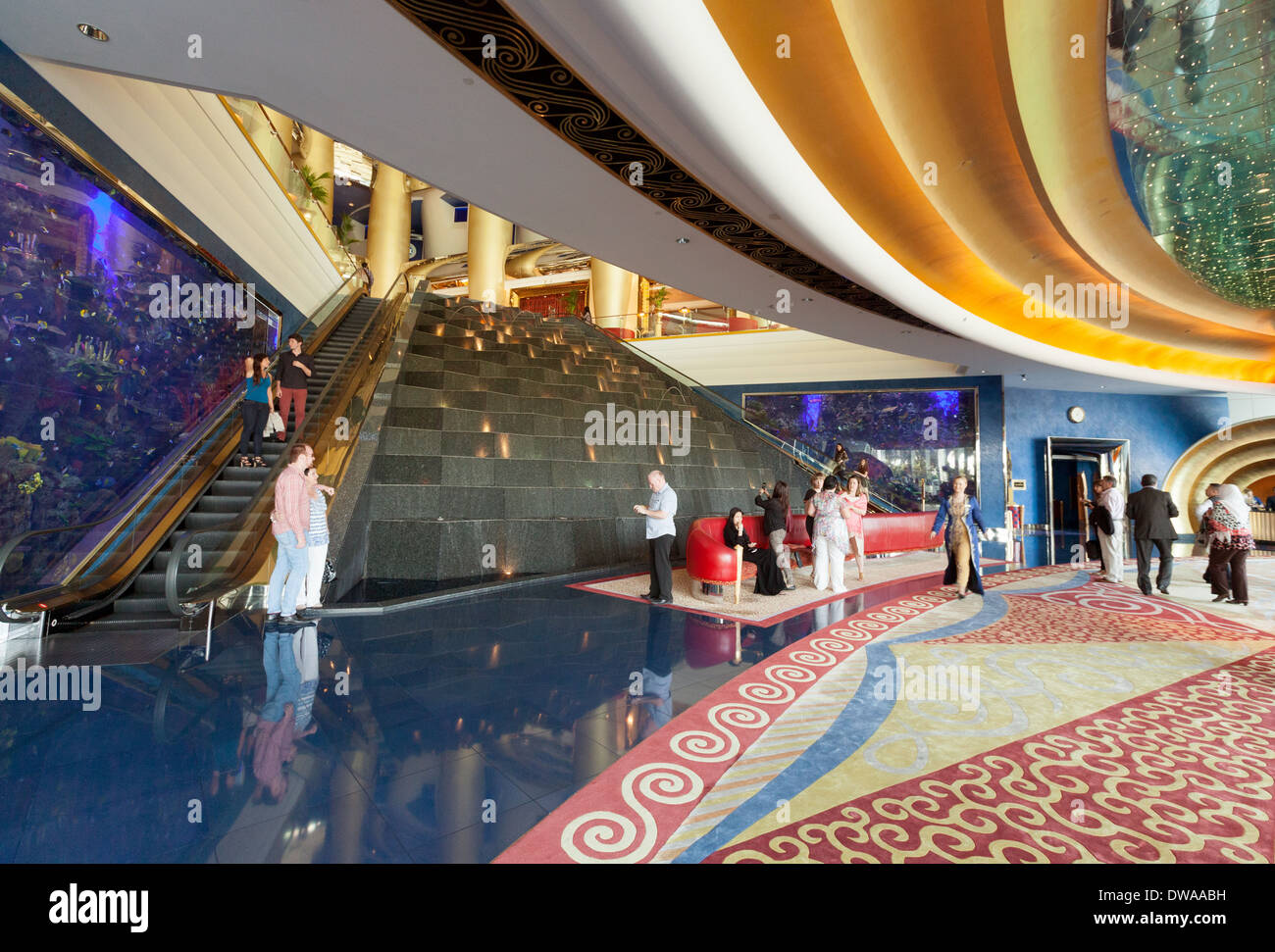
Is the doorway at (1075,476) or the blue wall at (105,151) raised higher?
the blue wall at (105,151)

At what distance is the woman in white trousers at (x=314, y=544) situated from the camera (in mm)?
5340

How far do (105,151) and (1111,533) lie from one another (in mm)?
13478

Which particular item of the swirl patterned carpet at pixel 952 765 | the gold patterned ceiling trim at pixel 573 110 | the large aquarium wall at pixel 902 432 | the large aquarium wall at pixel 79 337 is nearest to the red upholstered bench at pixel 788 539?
the swirl patterned carpet at pixel 952 765

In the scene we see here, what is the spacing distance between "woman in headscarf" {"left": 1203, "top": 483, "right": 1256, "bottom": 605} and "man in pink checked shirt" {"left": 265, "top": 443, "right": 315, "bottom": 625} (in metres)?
10.3

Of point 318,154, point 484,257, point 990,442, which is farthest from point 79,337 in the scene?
point 484,257

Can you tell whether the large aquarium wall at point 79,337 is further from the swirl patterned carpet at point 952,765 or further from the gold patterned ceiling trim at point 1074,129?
the gold patterned ceiling trim at point 1074,129

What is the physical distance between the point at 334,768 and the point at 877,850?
95.3 inches

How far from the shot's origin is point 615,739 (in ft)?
10.1

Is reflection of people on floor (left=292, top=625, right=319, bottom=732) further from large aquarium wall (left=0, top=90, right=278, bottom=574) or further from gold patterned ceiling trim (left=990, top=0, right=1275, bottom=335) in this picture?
gold patterned ceiling trim (left=990, top=0, right=1275, bottom=335)

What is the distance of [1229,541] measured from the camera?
7.00 metres

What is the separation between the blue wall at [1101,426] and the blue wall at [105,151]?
18028 millimetres

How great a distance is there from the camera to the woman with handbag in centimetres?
714
